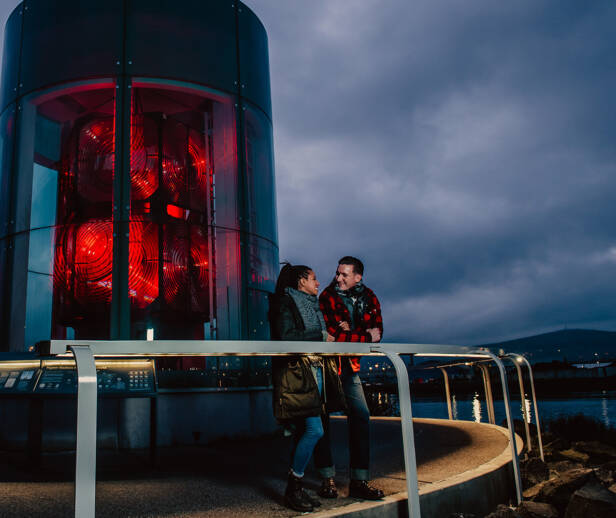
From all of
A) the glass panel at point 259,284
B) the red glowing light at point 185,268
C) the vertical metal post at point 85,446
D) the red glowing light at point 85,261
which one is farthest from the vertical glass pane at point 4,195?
the vertical metal post at point 85,446

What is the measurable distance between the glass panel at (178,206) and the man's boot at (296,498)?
4.09 metres

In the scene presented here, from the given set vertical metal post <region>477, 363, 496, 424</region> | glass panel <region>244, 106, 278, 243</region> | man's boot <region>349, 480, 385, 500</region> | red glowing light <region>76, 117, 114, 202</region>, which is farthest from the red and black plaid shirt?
red glowing light <region>76, 117, 114, 202</region>

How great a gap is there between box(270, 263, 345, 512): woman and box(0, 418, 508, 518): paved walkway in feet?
0.87

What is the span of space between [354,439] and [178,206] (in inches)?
204

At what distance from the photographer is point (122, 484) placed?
14.1ft

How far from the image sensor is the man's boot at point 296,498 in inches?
124

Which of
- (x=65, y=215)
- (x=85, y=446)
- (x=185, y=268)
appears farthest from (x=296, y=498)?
(x=65, y=215)

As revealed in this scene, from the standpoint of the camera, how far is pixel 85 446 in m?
1.96

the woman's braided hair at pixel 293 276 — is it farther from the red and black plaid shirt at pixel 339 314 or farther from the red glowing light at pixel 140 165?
the red glowing light at pixel 140 165

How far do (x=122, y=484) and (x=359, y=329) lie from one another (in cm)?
216

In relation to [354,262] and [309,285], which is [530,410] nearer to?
[354,262]

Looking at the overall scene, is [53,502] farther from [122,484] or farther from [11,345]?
[11,345]

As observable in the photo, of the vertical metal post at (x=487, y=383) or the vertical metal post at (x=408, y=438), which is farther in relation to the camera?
the vertical metal post at (x=487, y=383)

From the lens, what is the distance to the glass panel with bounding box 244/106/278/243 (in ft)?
27.9
